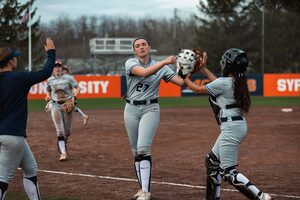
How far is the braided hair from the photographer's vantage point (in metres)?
7.07

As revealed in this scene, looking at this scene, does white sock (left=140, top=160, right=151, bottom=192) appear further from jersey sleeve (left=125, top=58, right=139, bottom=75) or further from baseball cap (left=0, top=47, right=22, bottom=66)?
baseball cap (left=0, top=47, right=22, bottom=66)

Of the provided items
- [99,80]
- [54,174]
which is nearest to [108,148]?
[54,174]

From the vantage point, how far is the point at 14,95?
6418 millimetres

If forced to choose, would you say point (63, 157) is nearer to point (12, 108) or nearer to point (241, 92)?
point (12, 108)

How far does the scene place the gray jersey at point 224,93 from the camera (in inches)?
278

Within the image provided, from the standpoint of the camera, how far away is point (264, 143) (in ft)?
48.2

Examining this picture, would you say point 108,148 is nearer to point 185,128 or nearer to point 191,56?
point 185,128

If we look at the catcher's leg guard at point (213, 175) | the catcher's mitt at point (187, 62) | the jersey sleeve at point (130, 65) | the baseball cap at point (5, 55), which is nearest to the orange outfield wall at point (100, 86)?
the jersey sleeve at point (130, 65)

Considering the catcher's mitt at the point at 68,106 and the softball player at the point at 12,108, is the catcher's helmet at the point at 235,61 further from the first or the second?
the catcher's mitt at the point at 68,106

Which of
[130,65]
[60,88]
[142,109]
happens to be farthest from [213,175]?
[60,88]

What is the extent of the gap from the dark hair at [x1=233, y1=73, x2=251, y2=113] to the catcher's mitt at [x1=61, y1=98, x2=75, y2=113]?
5.70 meters

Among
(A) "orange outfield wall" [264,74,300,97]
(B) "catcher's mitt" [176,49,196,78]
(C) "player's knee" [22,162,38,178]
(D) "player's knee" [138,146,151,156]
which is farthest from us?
(A) "orange outfield wall" [264,74,300,97]

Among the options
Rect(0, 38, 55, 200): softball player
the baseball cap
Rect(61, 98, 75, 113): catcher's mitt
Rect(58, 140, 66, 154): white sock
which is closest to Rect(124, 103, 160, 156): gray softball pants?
Rect(0, 38, 55, 200): softball player

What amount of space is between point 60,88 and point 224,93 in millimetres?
5984
